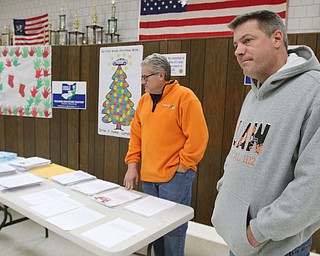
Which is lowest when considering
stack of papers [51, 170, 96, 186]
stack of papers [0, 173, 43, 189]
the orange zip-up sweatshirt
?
stack of papers [51, 170, 96, 186]

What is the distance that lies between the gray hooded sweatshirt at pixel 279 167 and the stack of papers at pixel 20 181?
1282 mm

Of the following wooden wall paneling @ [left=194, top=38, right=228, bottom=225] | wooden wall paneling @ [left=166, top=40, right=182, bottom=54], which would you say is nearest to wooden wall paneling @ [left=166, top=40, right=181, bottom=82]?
wooden wall paneling @ [left=166, top=40, right=182, bottom=54]

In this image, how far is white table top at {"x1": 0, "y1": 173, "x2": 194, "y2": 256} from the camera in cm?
120

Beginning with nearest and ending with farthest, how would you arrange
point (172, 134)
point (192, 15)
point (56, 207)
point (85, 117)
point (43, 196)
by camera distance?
point (56, 207)
point (43, 196)
point (172, 134)
point (85, 117)
point (192, 15)

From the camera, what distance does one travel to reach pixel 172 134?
1875mm

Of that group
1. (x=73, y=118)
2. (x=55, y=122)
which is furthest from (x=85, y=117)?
(x=55, y=122)

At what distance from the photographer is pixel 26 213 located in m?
1.49

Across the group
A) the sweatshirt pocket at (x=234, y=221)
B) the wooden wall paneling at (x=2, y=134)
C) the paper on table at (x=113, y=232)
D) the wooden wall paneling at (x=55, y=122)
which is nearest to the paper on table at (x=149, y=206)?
the paper on table at (x=113, y=232)

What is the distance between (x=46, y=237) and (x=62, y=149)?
136 cm

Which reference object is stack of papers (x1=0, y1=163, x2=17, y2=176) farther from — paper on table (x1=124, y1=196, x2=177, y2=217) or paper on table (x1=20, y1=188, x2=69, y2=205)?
paper on table (x1=124, y1=196, x2=177, y2=217)

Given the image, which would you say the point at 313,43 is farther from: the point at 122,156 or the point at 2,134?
the point at 2,134

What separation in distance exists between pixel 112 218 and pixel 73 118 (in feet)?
8.29

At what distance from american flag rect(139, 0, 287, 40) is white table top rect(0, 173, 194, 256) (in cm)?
280

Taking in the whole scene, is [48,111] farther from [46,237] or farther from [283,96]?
[283,96]
